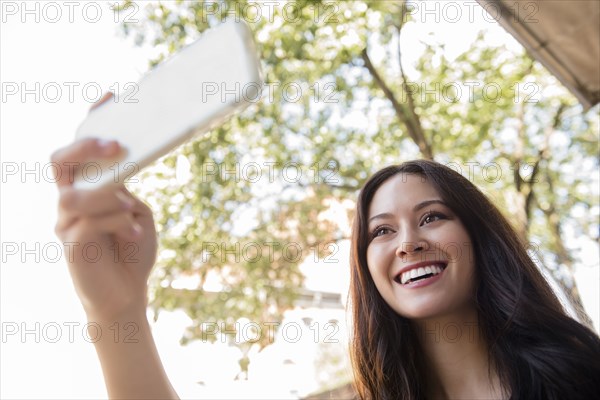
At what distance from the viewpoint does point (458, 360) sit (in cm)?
181

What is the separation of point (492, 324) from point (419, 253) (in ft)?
1.00

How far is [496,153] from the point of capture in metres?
7.13

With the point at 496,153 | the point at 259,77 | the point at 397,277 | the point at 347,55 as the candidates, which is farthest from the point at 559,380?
the point at 496,153

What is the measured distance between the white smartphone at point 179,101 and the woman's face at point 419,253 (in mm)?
1138

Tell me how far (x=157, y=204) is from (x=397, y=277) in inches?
197

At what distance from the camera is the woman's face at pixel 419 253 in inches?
69.1

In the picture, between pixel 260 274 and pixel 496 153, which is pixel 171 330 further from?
pixel 496 153

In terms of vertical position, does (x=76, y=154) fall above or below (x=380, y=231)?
below

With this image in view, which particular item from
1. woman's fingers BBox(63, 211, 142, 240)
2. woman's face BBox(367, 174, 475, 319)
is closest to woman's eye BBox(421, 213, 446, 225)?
woman's face BBox(367, 174, 475, 319)

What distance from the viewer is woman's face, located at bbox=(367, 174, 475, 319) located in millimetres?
1754

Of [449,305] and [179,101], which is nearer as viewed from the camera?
[179,101]

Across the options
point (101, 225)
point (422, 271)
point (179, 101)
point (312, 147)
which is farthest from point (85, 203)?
point (312, 147)

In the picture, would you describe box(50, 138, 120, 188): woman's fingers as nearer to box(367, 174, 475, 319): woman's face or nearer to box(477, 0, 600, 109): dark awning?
box(367, 174, 475, 319): woman's face

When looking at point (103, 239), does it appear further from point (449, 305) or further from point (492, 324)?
point (492, 324)
